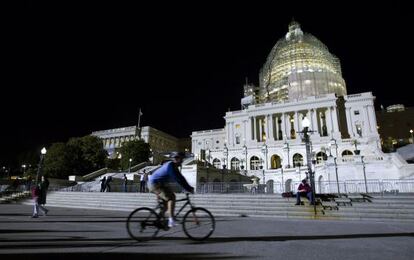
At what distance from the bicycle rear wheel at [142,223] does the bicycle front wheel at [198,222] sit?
767 millimetres

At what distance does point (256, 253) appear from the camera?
567cm

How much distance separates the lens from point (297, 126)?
71438 millimetres

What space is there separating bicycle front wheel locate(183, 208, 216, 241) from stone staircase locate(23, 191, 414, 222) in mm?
8540

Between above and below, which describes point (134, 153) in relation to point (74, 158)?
above

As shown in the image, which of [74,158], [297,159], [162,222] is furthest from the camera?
[297,159]

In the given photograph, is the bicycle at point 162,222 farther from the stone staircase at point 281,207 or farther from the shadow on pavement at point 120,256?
the stone staircase at point 281,207

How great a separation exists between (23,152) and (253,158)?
214ft

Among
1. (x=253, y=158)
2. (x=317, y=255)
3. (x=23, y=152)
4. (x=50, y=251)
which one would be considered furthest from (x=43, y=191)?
(x=23, y=152)

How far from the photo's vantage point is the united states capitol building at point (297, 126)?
4726cm

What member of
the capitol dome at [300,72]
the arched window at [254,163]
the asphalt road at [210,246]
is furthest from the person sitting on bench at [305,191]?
the capitol dome at [300,72]

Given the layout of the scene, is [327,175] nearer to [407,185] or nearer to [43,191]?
[407,185]

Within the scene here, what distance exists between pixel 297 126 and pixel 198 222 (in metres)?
69.0

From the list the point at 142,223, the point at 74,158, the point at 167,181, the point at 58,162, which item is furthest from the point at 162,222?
the point at 74,158

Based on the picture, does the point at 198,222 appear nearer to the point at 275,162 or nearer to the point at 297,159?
the point at 297,159
